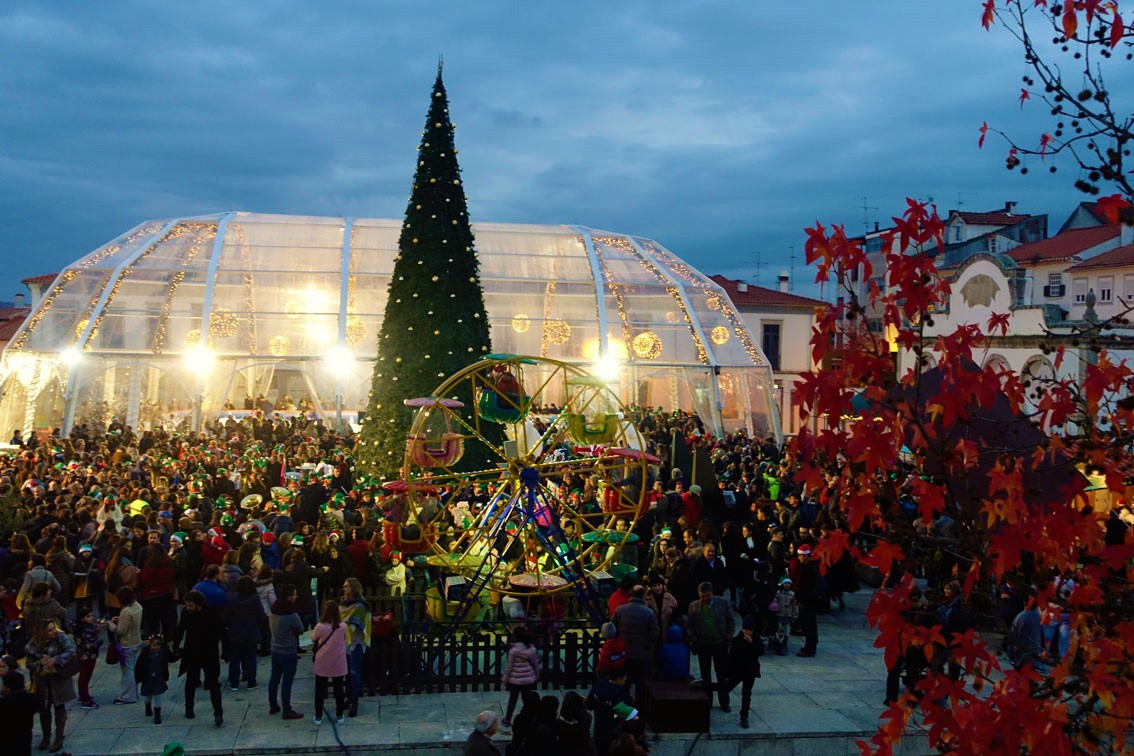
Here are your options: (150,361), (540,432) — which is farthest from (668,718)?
(150,361)

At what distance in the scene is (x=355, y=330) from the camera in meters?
30.7

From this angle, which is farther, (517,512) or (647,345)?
(647,345)

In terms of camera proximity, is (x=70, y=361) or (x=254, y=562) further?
(x=70, y=361)

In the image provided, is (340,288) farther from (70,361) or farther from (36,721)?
(36,721)

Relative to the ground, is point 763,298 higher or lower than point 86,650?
higher

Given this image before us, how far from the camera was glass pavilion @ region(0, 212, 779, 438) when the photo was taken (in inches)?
1137

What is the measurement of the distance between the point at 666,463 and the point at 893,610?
729 inches

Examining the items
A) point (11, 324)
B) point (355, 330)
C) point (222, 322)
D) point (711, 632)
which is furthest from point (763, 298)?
point (711, 632)

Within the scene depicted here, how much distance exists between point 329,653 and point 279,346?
2112cm

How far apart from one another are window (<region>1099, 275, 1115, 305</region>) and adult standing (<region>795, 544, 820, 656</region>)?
31.7 metres

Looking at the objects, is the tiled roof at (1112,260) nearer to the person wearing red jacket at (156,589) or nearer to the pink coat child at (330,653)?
the pink coat child at (330,653)

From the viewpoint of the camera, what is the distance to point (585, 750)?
8164 millimetres

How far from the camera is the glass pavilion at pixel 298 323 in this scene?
2888 cm

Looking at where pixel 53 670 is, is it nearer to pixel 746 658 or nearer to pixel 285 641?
pixel 285 641
